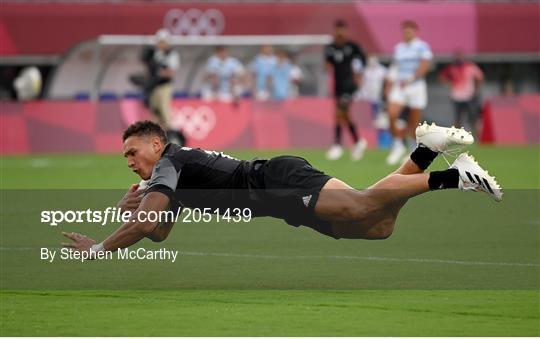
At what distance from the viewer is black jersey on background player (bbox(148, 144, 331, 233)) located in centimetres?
1143

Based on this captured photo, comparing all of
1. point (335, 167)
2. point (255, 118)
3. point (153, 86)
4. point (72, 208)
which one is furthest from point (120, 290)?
point (255, 118)

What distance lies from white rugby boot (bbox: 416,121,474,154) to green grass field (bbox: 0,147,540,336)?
43.3 inches

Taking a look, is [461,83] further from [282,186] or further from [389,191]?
[282,186]

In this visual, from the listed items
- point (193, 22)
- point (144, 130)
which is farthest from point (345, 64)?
point (144, 130)

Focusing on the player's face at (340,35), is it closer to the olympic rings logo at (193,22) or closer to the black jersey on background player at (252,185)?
the olympic rings logo at (193,22)

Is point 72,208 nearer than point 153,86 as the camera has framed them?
Yes

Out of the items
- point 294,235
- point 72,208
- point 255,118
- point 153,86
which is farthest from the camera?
point 255,118

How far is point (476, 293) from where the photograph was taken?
36.0 ft

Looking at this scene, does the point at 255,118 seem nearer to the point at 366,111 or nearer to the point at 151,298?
the point at 366,111

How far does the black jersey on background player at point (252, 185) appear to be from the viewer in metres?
11.4

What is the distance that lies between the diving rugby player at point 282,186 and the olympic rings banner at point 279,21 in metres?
30.4

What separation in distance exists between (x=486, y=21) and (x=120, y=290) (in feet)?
111

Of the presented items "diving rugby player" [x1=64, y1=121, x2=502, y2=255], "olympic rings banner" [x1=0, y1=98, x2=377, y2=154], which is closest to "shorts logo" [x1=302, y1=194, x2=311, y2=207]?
→ "diving rugby player" [x1=64, y1=121, x2=502, y2=255]

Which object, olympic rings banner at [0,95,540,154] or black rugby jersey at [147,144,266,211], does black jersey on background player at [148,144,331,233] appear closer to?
black rugby jersey at [147,144,266,211]
